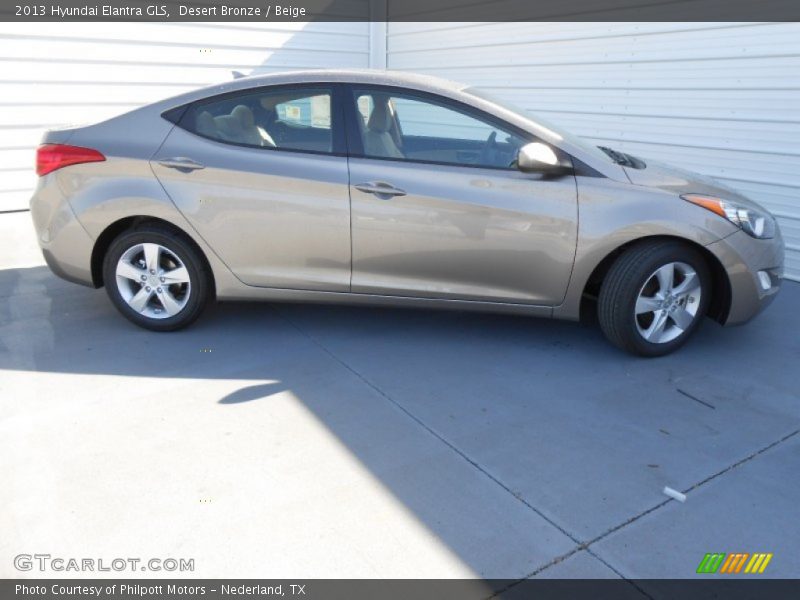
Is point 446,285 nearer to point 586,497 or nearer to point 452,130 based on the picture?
point 452,130

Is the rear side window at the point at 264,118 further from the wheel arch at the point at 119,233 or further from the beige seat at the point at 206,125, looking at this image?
the wheel arch at the point at 119,233

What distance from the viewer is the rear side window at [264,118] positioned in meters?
3.79

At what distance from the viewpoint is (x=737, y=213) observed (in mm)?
3670

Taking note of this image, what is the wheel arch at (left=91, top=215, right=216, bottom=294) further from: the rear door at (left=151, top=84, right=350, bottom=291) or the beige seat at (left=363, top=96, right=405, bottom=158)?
the beige seat at (left=363, top=96, right=405, bottom=158)

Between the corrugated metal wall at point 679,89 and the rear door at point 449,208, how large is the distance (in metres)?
2.86

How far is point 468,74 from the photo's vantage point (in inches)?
328

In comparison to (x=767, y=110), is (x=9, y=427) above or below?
below

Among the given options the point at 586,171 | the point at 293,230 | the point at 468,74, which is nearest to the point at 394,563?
the point at 293,230

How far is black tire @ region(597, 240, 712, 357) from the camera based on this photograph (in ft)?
11.9

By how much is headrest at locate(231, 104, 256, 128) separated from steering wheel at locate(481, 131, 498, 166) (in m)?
1.37

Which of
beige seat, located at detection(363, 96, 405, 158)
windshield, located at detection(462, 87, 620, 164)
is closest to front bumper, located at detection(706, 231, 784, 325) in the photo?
windshield, located at detection(462, 87, 620, 164)

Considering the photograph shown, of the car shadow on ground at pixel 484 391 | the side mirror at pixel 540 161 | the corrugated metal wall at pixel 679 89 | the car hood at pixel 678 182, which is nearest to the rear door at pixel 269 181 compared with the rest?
the car shadow on ground at pixel 484 391

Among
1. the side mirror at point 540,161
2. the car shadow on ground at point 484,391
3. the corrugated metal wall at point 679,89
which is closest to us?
the car shadow on ground at point 484,391

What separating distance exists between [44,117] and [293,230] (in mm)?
5430
